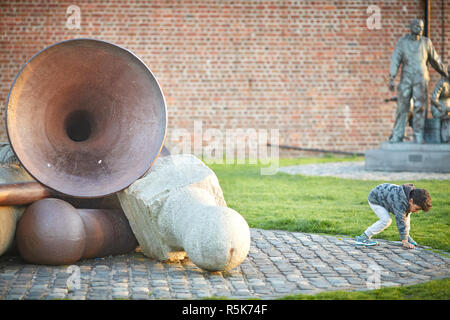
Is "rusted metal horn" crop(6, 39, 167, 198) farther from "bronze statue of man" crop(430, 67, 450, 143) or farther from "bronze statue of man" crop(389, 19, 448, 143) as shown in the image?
"bronze statue of man" crop(430, 67, 450, 143)

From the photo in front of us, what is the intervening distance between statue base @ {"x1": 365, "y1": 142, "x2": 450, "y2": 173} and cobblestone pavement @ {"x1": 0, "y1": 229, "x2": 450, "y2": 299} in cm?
609

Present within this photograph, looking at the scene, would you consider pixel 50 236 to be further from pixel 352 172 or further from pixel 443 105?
pixel 443 105

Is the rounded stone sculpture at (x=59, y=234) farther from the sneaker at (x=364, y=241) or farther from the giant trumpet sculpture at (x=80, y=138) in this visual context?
the sneaker at (x=364, y=241)

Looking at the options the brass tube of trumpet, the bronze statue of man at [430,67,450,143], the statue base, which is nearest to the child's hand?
the brass tube of trumpet

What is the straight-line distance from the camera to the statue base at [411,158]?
11.3 metres

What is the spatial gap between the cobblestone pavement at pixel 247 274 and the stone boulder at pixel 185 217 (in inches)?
6.8

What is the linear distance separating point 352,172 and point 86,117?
22.1ft

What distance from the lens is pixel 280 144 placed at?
14.7 m

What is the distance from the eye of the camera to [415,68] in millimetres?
11211

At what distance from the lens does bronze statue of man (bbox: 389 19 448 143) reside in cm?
1117

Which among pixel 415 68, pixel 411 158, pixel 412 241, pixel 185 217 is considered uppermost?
pixel 415 68

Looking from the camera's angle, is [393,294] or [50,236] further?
[50,236]

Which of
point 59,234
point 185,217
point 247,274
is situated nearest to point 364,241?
point 247,274

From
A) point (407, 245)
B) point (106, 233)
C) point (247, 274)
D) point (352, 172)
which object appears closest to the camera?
point (247, 274)
